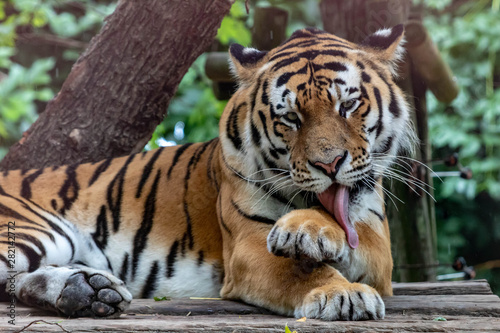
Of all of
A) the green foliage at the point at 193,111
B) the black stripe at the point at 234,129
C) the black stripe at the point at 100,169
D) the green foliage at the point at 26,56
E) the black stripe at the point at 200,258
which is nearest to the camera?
the black stripe at the point at 234,129

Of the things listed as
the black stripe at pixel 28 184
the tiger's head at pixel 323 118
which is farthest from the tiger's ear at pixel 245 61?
the black stripe at pixel 28 184

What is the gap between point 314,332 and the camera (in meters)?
1.68

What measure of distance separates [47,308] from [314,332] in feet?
3.28

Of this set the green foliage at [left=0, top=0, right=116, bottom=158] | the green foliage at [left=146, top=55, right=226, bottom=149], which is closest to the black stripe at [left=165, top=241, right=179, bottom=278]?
the green foliage at [left=0, top=0, right=116, bottom=158]

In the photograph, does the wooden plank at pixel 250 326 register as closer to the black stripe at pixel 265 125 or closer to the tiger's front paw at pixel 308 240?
the tiger's front paw at pixel 308 240

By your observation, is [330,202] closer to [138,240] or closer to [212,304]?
[212,304]

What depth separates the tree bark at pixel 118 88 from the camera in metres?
3.54

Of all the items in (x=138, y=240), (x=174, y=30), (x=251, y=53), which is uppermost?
(x=174, y=30)

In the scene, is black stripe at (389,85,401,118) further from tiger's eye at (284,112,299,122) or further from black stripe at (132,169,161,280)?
black stripe at (132,169,161,280)

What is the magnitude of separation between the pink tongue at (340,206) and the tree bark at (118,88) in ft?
5.41

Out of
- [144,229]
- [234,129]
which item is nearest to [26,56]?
[144,229]

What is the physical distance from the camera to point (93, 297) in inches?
77.2

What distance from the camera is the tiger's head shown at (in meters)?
2.17

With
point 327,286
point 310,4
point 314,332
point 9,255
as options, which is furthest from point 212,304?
point 310,4
